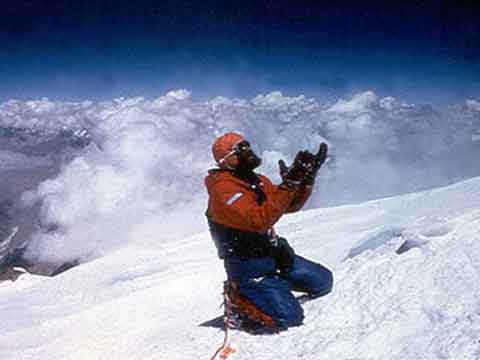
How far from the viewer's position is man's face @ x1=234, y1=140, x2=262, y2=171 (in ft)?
13.6

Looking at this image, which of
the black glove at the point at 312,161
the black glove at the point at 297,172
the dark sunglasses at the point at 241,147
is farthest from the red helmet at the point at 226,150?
the black glove at the point at 312,161

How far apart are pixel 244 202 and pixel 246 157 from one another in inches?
20.9

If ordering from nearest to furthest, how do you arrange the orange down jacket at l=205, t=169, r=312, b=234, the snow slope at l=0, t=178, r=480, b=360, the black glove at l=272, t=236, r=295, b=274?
the snow slope at l=0, t=178, r=480, b=360, the orange down jacket at l=205, t=169, r=312, b=234, the black glove at l=272, t=236, r=295, b=274

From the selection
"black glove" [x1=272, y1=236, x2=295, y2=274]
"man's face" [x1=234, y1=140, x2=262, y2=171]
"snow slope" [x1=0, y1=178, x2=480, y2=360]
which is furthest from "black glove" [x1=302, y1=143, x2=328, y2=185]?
"snow slope" [x1=0, y1=178, x2=480, y2=360]

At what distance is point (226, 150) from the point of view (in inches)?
166

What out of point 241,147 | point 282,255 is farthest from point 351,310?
point 241,147

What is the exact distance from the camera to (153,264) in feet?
46.7

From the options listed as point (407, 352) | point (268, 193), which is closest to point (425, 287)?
point (407, 352)

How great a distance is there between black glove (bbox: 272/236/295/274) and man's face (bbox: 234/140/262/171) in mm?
901

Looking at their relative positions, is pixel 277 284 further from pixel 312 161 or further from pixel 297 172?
pixel 312 161

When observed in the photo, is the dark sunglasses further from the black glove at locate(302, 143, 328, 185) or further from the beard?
the black glove at locate(302, 143, 328, 185)

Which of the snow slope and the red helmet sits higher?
the red helmet

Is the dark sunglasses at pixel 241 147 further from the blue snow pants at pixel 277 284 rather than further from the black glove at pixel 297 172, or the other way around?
the blue snow pants at pixel 277 284

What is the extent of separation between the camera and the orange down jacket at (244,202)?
3807mm
